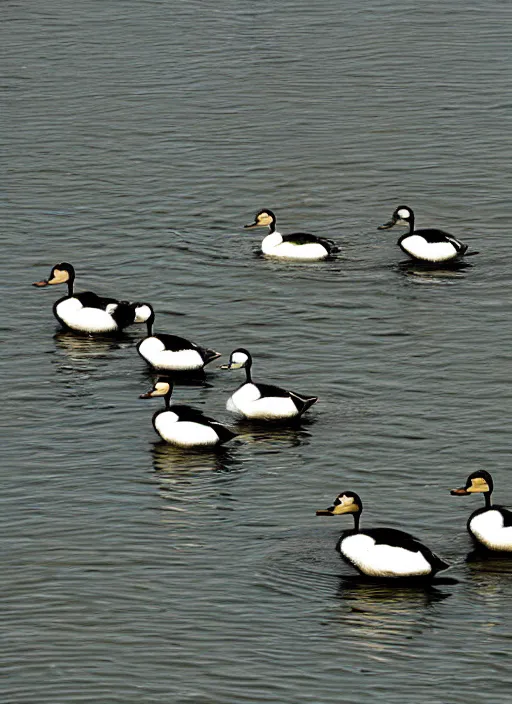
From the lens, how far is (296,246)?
28531 mm

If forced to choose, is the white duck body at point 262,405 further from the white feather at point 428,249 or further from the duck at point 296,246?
the white feather at point 428,249

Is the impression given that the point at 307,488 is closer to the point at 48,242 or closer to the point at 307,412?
the point at 307,412

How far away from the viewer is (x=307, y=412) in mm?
22547

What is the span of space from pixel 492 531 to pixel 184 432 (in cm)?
489

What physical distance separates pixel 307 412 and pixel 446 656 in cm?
709

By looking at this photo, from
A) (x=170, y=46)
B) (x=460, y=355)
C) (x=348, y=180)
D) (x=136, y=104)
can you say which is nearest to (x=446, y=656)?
(x=460, y=355)

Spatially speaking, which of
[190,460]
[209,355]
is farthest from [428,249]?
[190,460]

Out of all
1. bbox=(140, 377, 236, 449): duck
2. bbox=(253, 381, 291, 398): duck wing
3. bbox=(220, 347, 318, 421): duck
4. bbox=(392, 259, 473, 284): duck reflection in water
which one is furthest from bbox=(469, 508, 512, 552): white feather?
bbox=(392, 259, 473, 284): duck reflection in water

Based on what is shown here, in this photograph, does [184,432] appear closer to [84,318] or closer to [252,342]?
[252,342]

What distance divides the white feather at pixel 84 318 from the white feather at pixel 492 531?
9.33 metres

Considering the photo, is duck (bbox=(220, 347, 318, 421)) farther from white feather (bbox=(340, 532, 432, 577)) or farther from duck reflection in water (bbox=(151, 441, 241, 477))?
white feather (bbox=(340, 532, 432, 577))

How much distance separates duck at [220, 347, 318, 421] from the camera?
72.1ft

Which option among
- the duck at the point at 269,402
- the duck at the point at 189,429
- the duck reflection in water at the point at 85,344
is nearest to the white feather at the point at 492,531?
the duck at the point at 189,429

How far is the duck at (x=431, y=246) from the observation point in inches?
1106
